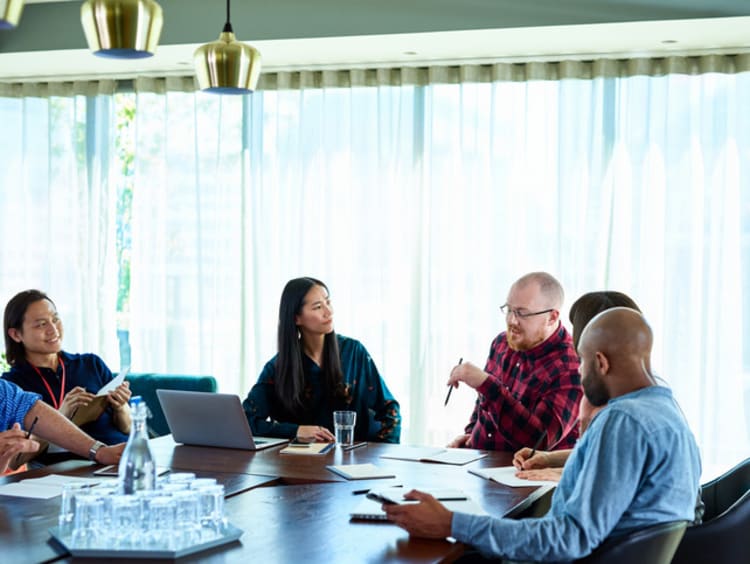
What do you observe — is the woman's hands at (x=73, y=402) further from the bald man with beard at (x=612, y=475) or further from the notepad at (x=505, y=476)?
the bald man with beard at (x=612, y=475)

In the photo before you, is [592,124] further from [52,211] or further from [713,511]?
[52,211]

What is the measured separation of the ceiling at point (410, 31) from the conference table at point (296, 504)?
2.17 metres

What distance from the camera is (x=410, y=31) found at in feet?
15.6

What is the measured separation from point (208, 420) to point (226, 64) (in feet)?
4.00

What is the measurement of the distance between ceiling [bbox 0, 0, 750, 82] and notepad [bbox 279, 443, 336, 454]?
2184 mm

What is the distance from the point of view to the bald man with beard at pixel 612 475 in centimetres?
205

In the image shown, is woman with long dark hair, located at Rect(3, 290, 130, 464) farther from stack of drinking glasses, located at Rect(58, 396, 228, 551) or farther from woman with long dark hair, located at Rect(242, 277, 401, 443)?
stack of drinking glasses, located at Rect(58, 396, 228, 551)

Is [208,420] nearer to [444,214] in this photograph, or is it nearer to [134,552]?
[134,552]

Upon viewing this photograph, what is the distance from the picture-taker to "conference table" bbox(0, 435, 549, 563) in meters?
2.11

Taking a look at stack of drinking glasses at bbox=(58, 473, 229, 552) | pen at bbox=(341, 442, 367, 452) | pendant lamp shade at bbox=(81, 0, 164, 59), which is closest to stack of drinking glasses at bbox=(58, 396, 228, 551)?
stack of drinking glasses at bbox=(58, 473, 229, 552)

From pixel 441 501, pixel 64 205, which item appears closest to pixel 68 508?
pixel 441 501

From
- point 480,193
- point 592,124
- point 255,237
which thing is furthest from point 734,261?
point 255,237

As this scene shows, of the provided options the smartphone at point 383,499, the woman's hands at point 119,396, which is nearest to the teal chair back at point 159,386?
the woman's hands at point 119,396

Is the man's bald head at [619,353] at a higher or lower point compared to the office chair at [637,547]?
higher
